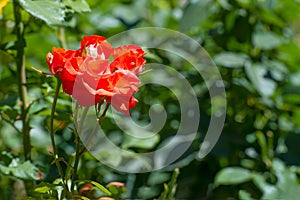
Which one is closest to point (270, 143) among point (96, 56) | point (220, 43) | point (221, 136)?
point (221, 136)

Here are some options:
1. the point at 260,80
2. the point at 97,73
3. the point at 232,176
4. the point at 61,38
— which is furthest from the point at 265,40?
the point at 97,73

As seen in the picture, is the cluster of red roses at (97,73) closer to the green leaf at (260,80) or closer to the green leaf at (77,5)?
the green leaf at (77,5)

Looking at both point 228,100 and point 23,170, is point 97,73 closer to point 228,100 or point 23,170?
point 23,170

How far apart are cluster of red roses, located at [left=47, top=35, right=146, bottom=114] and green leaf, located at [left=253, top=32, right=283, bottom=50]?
0.91 m

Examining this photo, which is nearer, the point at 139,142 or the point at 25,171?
the point at 25,171

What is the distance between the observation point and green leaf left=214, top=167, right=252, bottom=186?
1.57 meters

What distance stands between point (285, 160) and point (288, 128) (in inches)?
6.1

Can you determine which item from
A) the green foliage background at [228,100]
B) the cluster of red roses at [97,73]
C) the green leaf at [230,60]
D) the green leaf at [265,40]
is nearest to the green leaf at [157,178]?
the green foliage background at [228,100]

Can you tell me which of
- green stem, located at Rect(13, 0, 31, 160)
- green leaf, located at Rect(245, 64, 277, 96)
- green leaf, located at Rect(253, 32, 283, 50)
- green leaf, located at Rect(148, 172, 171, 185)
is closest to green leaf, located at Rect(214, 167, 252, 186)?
green leaf, located at Rect(148, 172, 171, 185)

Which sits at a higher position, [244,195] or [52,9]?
[52,9]

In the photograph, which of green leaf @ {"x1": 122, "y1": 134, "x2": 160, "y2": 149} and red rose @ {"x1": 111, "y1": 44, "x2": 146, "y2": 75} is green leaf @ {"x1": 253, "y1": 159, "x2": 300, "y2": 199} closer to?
green leaf @ {"x1": 122, "y1": 134, "x2": 160, "y2": 149}

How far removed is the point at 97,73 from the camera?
94 centimetres

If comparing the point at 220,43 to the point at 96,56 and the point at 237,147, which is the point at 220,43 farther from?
the point at 96,56

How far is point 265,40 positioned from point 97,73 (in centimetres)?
98
